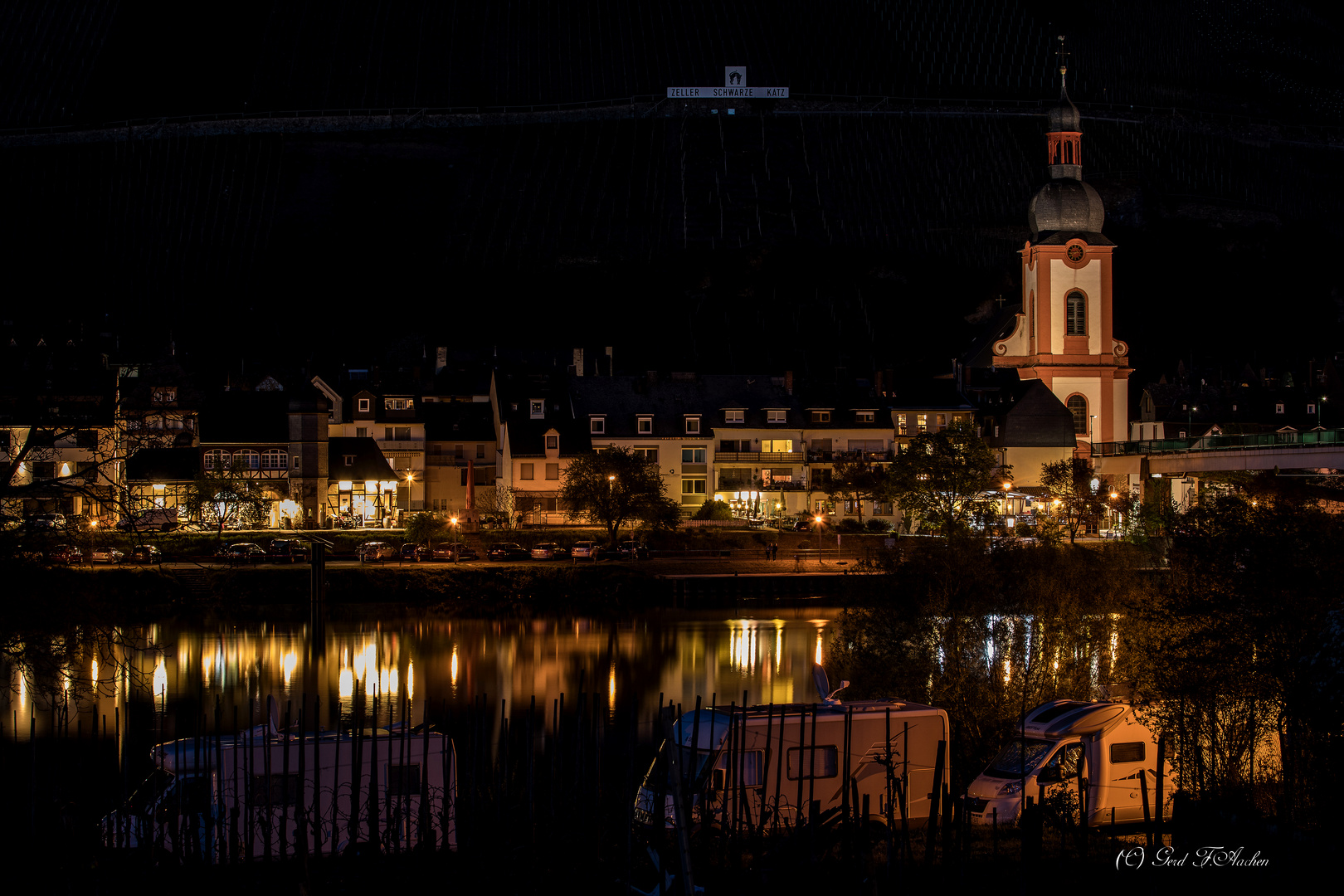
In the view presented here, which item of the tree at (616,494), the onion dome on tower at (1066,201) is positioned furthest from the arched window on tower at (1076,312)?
the tree at (616,494)

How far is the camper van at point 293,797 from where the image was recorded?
16547 mm

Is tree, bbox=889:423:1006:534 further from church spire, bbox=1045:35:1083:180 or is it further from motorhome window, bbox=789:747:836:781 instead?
motorhome window, bbox=789:747:836:781

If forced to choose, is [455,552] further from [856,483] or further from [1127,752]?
[1127,752]

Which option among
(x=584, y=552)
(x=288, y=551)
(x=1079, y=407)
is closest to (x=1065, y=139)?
(x=1079, y=407)

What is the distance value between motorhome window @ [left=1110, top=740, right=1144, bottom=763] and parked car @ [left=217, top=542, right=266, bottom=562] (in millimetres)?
41801

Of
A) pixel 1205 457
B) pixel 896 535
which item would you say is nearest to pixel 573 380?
pixel 896 535

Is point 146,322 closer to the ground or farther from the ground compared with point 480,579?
farther from the ground

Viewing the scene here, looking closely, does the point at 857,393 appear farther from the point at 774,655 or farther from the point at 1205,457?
the point at 774,655

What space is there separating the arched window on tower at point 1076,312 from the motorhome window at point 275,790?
71.2 metres

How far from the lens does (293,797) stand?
17969 millimetres

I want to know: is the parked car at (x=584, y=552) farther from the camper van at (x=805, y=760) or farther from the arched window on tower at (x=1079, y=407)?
the camper van at (x=805, y=760)

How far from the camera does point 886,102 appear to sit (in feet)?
560

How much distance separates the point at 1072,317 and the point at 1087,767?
66.3m

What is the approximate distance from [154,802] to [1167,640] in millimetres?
14597
